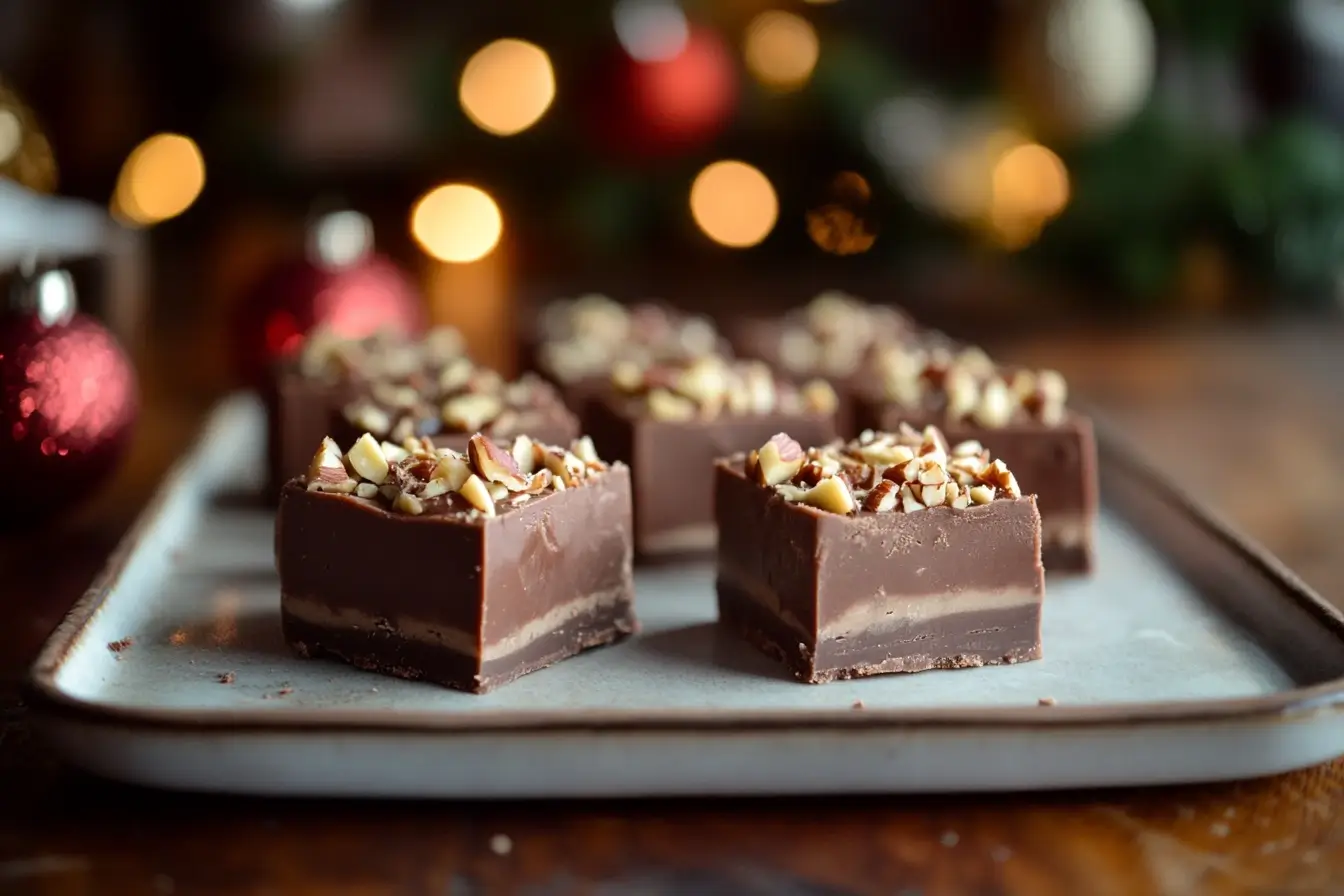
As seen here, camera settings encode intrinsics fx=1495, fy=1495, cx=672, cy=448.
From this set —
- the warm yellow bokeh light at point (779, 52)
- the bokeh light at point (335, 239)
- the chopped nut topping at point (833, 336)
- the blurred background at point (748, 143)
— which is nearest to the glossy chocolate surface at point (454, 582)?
the chopped nut topping at point (833, 336)

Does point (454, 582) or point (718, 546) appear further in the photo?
point (718, 546)

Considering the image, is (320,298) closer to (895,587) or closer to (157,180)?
(157,180)

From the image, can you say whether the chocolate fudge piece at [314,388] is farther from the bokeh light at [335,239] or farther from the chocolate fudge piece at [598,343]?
the bokeh light at [335,239]

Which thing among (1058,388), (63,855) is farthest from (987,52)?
(63,855)

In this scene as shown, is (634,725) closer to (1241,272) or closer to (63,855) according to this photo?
(63,855)

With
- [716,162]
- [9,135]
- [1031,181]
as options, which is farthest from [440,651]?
[1031,181]

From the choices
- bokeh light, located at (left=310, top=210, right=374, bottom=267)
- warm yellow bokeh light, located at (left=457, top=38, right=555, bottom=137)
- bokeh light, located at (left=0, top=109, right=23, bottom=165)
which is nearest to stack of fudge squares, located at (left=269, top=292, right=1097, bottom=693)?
bokeh light, located at (left=0, top=109, right=23, bottom=165)

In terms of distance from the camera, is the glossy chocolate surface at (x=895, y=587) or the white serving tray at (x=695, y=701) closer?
the white serving tray at (x=695, y=701)

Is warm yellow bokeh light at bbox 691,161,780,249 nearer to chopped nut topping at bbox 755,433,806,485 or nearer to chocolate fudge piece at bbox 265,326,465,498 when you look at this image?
chocolate fudge piece at bbox 265,326,465,498
